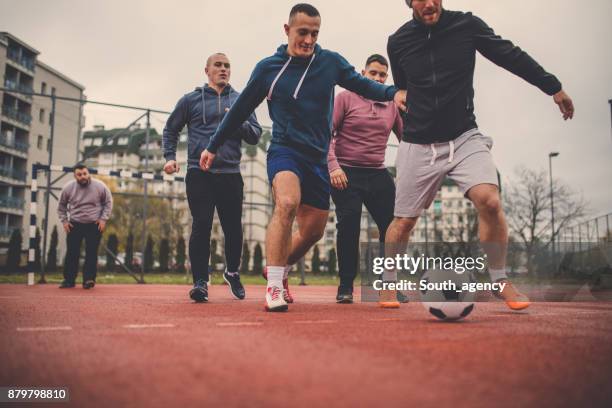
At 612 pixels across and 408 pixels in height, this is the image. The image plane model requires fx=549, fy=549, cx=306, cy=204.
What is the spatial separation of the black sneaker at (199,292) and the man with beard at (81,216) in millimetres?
3957

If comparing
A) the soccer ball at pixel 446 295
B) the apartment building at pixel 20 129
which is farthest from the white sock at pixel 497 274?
the apartment building at pixel 20 129

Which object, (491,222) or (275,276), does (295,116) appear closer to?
(275,276)

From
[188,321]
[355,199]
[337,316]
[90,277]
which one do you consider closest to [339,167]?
[355,199]

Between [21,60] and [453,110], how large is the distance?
51.7 meters

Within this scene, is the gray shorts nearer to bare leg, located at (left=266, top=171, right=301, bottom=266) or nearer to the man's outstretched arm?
the man's outstretched arm

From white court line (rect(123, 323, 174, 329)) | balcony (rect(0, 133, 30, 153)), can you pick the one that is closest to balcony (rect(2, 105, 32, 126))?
balcony (rect(0, 133, 30, 153))

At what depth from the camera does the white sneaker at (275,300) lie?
3.73 meters

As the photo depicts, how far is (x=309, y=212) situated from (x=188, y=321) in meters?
1.59

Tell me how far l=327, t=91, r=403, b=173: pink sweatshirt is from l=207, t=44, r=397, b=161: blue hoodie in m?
1.12

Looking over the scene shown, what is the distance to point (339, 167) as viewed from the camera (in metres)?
4.95

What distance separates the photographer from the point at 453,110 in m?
3.78

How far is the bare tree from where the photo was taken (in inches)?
1193

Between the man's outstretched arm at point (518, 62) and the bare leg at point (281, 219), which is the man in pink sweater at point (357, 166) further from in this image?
the man's outstretched arm at point (518, 62)

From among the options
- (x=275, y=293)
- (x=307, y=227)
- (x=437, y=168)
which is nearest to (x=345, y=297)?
(x=307, y=227)
